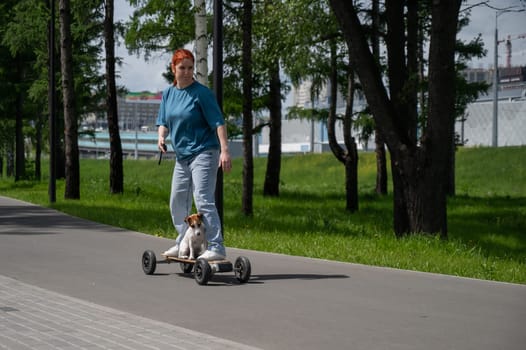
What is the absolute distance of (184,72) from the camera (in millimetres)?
9172

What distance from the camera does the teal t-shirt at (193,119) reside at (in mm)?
9109

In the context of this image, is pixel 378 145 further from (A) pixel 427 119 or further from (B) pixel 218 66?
(B) pixel 218 66

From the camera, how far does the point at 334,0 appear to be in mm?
14391

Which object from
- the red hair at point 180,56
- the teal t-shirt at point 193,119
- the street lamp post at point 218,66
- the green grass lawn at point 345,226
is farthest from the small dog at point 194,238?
the street lamp post at point 218,66

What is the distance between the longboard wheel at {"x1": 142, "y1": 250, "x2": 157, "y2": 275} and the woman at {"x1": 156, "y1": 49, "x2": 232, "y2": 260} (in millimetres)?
364

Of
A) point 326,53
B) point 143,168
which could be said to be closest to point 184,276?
point 326,53

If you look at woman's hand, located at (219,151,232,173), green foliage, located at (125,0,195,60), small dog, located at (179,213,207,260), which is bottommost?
small dog, located at (179,213,207,260)

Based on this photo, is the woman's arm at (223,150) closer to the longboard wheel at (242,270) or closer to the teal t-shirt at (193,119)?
the teal t-shirt at (193,119)

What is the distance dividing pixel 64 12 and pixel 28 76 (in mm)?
18643

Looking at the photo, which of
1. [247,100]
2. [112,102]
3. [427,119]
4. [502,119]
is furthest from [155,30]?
[502,119]

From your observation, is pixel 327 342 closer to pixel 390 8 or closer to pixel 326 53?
pixel 390 8

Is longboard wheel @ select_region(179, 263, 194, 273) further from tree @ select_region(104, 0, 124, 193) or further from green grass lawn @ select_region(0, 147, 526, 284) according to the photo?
tree @ select_region(104, 0, 124, 193)

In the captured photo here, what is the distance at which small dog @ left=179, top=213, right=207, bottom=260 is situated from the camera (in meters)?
9.03

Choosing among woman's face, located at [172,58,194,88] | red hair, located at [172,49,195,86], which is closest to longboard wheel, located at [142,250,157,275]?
woman's face, located at [172,58,194,88]
